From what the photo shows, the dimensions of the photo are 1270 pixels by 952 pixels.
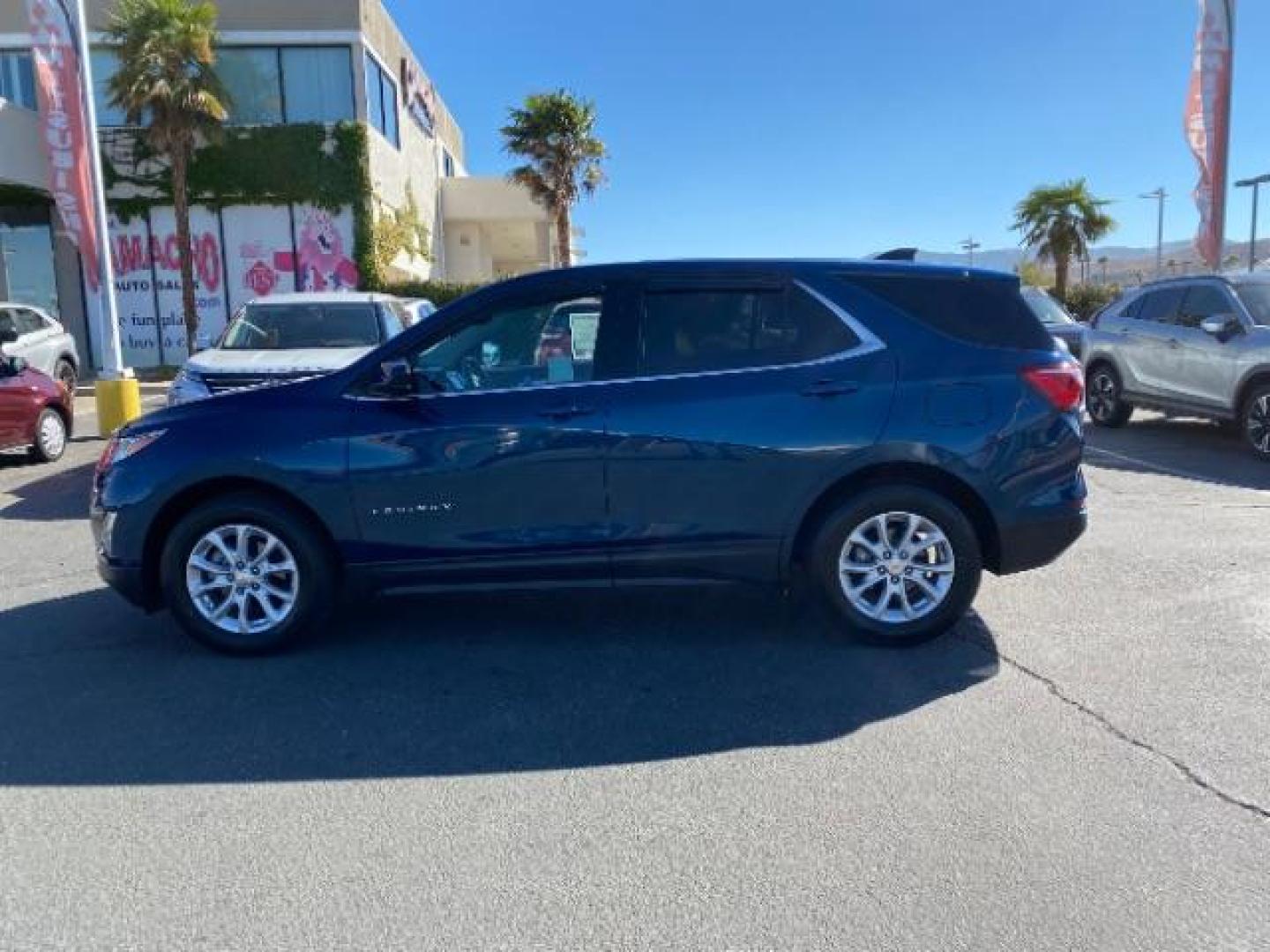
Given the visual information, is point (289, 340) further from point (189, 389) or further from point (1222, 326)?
point (1222, 326)

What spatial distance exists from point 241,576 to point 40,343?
11.6m

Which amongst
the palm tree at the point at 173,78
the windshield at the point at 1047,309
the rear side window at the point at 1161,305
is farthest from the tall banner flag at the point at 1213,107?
the palm tree at the point at 173,78

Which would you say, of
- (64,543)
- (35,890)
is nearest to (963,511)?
(35,890)

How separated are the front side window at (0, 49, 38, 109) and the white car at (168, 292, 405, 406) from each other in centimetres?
1624

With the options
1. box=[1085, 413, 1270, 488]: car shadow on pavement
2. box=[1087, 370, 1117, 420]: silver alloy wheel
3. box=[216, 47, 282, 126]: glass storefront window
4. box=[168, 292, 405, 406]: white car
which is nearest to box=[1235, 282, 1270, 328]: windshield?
box=[1085, 413, 1270, 488]: car shadow on pavement

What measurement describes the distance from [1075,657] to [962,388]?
1340 millimetres

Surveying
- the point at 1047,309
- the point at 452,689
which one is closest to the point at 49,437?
the point at 452,689

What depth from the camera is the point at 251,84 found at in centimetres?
2186

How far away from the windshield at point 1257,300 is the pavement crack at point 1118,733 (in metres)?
7.22

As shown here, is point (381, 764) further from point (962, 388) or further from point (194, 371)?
point (194, 371)

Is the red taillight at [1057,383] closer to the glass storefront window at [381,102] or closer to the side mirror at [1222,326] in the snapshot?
the side mirror at [1222,326]

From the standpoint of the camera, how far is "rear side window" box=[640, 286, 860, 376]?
4.43 meters

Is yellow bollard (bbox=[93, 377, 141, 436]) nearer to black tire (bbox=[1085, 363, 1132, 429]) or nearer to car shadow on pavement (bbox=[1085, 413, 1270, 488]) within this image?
car shadow on pavement (bbox=[1085, 413, 1270, 488])

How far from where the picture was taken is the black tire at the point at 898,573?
14.5ft
